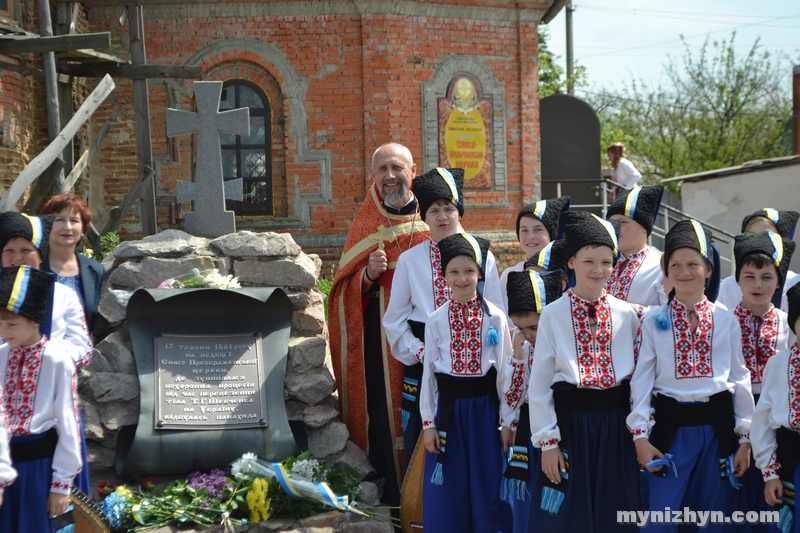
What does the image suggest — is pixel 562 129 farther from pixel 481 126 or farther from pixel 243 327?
pixel 243 327

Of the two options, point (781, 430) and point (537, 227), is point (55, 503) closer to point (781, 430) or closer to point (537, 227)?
point (537, 227)

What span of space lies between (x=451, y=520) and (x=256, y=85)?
28.0ft

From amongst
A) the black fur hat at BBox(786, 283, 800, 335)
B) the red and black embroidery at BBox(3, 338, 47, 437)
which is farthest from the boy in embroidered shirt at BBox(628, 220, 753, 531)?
the red and black embroidery at BBox(3, 338, 47, 437)

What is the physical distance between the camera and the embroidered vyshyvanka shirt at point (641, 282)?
409 centimetres

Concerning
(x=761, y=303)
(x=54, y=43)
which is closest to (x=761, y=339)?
(x=761, y=303)

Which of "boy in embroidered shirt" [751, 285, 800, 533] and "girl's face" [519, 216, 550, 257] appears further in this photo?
"girl's face" [519, 216, 550, 257]

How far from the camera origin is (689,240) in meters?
3.39

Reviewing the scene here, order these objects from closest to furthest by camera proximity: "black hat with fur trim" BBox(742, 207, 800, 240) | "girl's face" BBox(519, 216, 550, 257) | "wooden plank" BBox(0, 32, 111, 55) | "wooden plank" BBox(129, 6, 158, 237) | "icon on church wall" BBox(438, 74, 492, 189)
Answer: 1. "girl's face" BBox(519, 216, 550, 257)
2. "black hat with fur trim" BBox(742, 207, 800, 240)
3. "wooden plank" BBox(0, 32, 111, 55)
4. "wooden plank" BBox(129, 6, 158, 237)
5. "icon on church wall" BBox(438, 74, 492, 189)

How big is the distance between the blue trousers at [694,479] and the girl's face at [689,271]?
1.92 ft

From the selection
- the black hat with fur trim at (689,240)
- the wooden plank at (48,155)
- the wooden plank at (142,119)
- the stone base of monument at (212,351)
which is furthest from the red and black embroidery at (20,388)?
the wooden plank at (142,119)

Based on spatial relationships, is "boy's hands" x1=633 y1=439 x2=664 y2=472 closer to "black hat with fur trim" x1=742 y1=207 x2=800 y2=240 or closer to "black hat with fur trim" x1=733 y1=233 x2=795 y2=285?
"black hat with fur trim" x1=733 y1=233 x2=795 y2=285

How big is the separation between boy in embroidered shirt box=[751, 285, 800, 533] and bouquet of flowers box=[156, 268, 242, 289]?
309 centimetres

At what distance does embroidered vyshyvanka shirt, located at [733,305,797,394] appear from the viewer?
3.62 meters

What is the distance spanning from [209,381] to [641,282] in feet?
8.27
